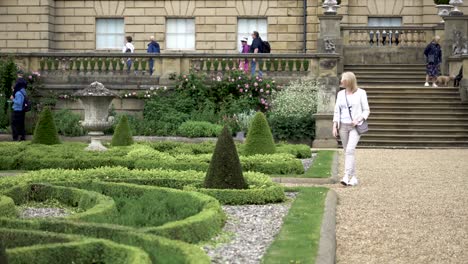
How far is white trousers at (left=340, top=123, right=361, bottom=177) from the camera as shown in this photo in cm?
1733

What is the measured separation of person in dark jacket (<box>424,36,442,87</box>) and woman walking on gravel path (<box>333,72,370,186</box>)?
14.7 meters

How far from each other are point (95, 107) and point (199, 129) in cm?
450

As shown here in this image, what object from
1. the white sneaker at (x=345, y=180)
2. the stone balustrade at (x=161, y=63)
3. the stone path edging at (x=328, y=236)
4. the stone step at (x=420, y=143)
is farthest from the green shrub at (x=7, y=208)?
the stone balustrade at (x=161, y=63)

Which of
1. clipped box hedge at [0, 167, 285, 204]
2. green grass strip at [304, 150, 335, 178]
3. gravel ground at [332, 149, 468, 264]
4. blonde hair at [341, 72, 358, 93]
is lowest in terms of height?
gravel ground at [332, 149, 468, 264]

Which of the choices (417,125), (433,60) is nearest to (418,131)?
(417,125)

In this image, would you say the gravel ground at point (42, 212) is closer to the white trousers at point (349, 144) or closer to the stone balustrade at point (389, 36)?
the white trousers at point (349, 144)

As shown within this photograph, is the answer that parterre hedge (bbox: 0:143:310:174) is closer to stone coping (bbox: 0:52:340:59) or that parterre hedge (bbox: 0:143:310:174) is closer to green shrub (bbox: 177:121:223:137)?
green shrub (bbox: 177:121:223:137)

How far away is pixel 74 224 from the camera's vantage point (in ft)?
33.0

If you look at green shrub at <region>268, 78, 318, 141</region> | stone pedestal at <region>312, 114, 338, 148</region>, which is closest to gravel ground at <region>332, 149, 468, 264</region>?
stone pedestal at <region>312, 114, 338, 148</region>

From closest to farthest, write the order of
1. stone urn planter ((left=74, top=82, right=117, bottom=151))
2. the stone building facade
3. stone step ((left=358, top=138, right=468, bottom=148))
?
stone urn planter ((left=74, top=82, right=117, bottom=151)), stone step ((left=358, top=138, right=468, bottom=148)), the stone building facade

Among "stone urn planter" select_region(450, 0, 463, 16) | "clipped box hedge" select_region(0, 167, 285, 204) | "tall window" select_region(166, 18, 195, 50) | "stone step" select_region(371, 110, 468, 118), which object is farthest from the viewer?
"tall window" select_region(166, 18, 195, 50)

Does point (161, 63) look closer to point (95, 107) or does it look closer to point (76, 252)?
point (95, 107)

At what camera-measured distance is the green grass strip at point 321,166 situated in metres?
18.7

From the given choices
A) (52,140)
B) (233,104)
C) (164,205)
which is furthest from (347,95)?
(233,104)
